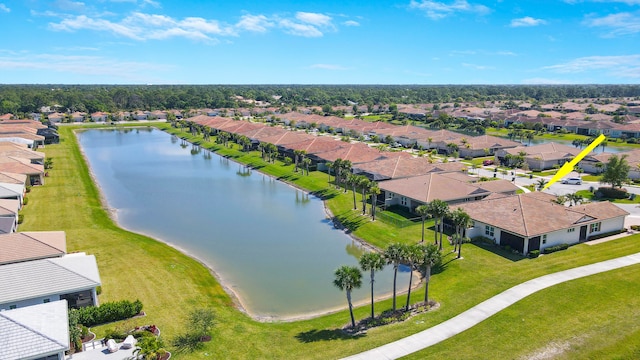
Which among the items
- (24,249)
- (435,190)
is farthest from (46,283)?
(435,190)

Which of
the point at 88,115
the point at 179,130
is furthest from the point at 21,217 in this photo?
the point at 88,115

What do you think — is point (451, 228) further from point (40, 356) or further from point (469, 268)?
point (40, 356)

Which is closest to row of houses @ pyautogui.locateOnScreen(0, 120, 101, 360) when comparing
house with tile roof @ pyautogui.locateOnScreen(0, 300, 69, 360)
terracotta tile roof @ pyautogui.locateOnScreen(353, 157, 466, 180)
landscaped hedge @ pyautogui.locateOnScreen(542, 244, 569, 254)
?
house with tile roof @ pyautogui.locateOnScreen(0, 300, 69, 360)

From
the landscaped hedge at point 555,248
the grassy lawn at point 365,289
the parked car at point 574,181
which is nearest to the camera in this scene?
the grassy lawn at point 365,289

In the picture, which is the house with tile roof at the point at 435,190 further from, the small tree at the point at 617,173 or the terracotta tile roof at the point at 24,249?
the terracotta tile roof at the point at 24,249

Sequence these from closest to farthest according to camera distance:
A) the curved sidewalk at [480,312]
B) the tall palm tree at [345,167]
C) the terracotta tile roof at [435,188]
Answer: the curved sidewalk at [480,312]
the terracotta tile roof at [435,188]
the tall palm tree at [345,167]

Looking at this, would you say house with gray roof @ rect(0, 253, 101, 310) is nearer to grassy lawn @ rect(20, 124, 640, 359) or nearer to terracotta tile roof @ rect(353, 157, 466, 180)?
grassy lawn @ rect(20, 124, 640, 359)

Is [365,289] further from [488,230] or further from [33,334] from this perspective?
[33,334]

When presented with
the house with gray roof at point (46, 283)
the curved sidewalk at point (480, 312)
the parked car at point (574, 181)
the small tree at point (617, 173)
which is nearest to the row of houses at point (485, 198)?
the curved sidewalk at point (480, 312)
